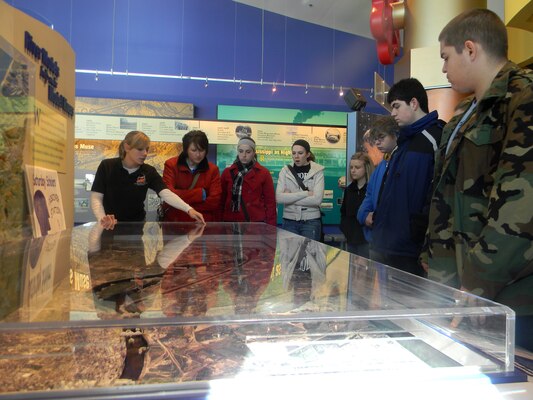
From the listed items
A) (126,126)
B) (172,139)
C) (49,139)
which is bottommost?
(49,139)

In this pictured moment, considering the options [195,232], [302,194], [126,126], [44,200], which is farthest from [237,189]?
[126,126]

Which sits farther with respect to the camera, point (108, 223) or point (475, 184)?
point (108, 223)

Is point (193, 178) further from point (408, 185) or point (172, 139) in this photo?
point (172, 139)

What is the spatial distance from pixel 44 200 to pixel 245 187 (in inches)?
83.4

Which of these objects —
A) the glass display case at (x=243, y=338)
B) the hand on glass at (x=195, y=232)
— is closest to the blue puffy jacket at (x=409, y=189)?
the hand on glass at (x=195, y=232)

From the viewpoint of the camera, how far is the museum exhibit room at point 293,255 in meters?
0.58

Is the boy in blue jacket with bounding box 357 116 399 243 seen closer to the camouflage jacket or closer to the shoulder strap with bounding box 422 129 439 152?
the shoulder strap with bounding box 422 129 439 152

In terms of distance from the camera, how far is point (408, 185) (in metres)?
2.14

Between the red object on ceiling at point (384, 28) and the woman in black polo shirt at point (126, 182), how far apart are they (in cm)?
192

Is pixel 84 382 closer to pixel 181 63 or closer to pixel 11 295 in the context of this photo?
pixel 11 295

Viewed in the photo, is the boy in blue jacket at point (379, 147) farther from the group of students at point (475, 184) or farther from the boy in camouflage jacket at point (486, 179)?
the boy in camouflage jacket at point (486, 179)

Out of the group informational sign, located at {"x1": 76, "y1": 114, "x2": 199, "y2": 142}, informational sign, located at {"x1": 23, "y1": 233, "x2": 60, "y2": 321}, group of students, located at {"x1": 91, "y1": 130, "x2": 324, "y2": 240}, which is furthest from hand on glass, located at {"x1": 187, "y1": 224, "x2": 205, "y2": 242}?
Result: informational sign, located at {"x1": 76, "y1": 114, "x2": 199, "y2": 142}

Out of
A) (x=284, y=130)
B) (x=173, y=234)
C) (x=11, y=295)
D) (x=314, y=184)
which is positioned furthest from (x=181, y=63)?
(x=11, y=295)

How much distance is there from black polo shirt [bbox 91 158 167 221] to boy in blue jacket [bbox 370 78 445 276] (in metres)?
1.48
